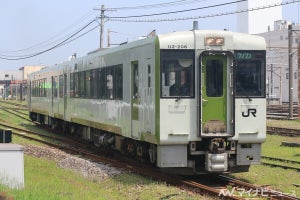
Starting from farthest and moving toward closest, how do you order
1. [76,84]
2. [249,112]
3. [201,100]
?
[76,84]
[249,112]
[201,100]

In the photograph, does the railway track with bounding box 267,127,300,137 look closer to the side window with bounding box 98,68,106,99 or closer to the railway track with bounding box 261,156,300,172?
the railway track with bounding box 261,156,300,172

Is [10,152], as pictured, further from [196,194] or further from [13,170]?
[196,194]

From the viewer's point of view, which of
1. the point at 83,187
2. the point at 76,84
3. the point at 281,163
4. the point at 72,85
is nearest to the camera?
the point at 83,187

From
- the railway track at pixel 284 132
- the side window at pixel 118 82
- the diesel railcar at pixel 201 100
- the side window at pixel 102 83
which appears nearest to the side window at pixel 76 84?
the side window at pixel 102 83

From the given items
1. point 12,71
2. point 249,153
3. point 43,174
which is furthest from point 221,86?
point 12,71

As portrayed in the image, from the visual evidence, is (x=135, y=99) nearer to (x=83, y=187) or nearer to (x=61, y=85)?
(x=83, y=187)

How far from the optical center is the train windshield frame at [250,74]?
11406 mm

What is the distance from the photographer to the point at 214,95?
11219 mm

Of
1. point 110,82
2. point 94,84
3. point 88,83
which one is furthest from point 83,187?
point 88,83

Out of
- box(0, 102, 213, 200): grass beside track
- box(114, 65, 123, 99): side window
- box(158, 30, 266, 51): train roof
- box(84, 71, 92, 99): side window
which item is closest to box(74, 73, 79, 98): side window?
box(84, 71, 92, 99): side window

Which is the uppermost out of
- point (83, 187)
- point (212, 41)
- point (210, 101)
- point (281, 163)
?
point (212, 41)

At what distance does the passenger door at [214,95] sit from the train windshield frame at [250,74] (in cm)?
33

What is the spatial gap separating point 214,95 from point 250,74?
3.20 ft

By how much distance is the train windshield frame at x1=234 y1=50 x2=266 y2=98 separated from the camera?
37.4ft
